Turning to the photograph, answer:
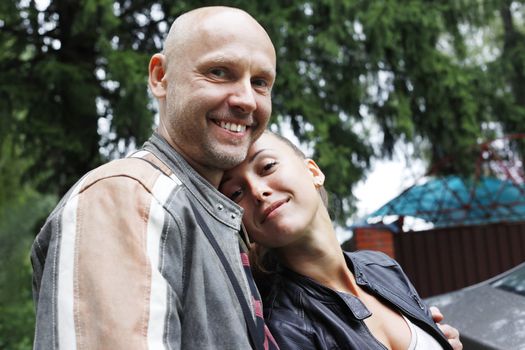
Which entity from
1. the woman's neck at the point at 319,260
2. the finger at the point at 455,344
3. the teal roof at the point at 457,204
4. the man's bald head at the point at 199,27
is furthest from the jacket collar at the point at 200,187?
the teal roof at the point at 457,204

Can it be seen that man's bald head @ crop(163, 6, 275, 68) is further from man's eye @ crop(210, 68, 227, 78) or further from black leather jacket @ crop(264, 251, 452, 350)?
black leather jacket @ crop(264, 251, 452, 350)

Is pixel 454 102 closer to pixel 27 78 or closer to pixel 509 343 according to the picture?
pixel 27 78

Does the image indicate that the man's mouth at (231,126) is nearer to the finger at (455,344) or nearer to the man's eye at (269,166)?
the man's eye at (269,166)

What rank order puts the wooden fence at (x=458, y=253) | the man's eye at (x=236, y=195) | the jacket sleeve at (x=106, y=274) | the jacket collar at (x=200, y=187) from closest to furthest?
the jacket sleeve at (x=106, y=274), the jacket collar at (x=200, y=187), the man's eye at (x=236, y=195), the wooden fence at (x=458, y=253)

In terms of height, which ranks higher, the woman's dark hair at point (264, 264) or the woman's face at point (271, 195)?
the woman's face at point (271, 195)

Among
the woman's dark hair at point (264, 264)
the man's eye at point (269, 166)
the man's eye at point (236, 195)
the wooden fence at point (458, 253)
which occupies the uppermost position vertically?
the man's eye at point (269, 166)

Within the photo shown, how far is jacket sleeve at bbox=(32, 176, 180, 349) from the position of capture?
1121mm

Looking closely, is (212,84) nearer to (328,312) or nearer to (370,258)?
(328,312)

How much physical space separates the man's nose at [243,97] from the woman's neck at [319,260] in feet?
1.90

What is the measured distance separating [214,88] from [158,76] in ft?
0.63

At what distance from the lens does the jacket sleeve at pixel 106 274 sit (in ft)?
3.68

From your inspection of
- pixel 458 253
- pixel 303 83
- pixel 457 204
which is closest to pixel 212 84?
pixel 303 83

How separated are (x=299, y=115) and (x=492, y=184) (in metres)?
4.55

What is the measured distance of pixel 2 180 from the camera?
8258 mm
